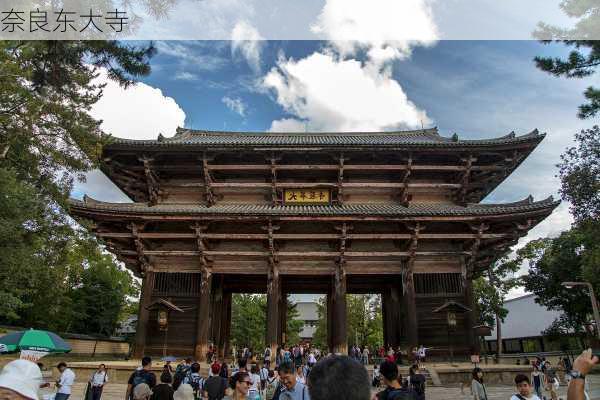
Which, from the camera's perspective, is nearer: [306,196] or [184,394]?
[184,394]

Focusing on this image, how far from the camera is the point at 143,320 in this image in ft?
57.3

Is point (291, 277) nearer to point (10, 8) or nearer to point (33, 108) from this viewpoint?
point (33, 108)

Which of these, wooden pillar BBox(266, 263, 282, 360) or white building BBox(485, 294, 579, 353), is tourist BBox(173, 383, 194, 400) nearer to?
wooden pillar BBox(266, 263, 282, 360)

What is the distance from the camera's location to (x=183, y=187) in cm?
2008

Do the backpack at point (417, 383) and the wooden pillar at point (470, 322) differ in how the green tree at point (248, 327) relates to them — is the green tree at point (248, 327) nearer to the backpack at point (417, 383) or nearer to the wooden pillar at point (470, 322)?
the wooden pillar at point (470, 322)

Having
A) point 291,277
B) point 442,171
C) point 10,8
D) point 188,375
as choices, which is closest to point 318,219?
point 291,277

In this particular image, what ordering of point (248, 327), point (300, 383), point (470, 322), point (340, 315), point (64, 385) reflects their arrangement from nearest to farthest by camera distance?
point (300, 383)
point (64, 385)
point (470, 322)
point (340, 315)
point (248, 327)

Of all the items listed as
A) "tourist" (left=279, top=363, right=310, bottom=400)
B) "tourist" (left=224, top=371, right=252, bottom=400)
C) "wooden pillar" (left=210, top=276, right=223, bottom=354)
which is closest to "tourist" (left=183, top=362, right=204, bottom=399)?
"tourist" (left=224, top=371, right=252, bottom=400)

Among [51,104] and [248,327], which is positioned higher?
[51,104]

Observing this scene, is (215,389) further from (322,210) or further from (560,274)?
(560,274)

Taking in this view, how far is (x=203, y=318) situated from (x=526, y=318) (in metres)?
41.9

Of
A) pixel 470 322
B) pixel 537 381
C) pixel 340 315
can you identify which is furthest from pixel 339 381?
pixel 470 322

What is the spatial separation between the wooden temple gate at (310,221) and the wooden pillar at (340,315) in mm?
53

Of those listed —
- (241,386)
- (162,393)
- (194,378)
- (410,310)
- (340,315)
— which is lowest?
(194,378)
